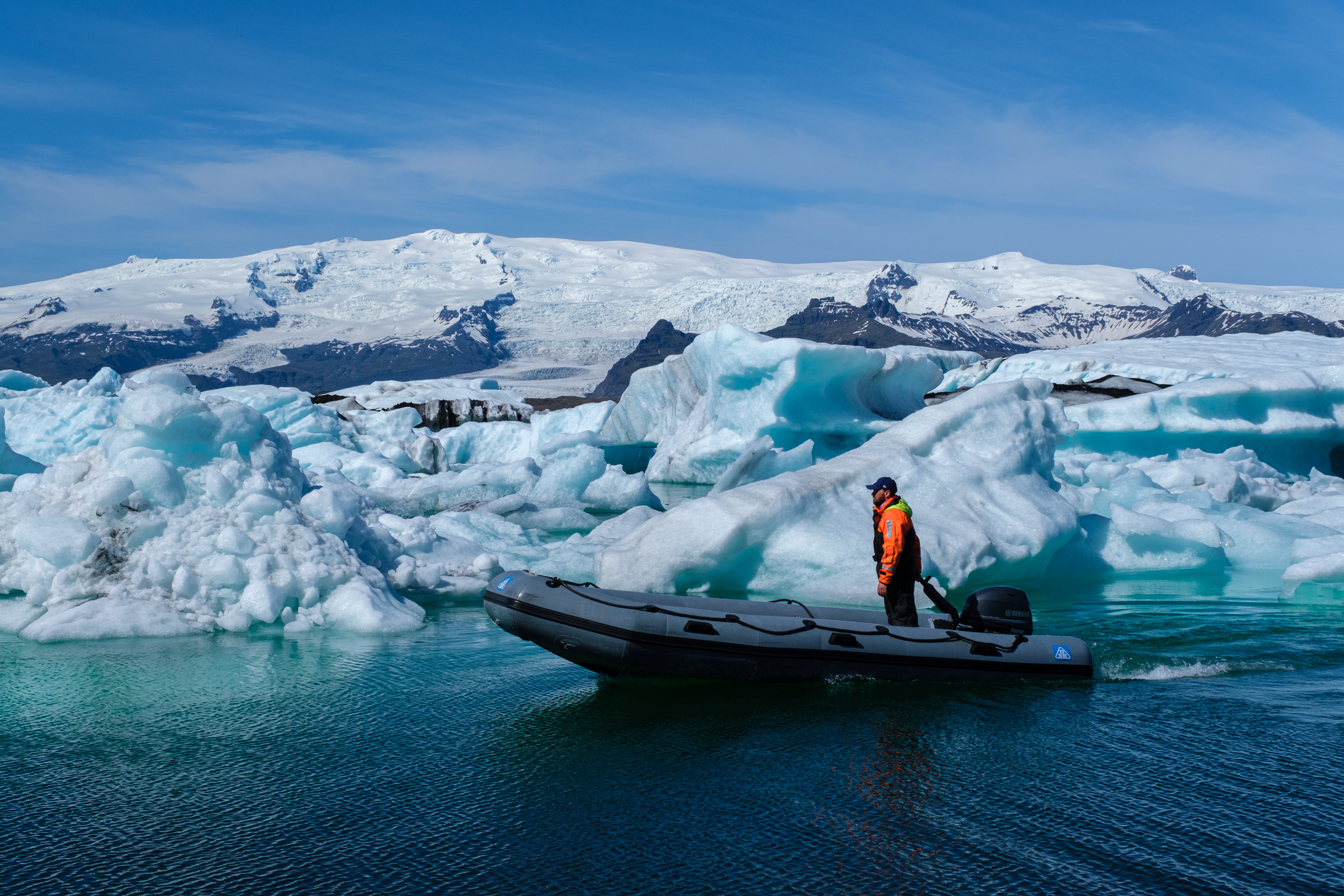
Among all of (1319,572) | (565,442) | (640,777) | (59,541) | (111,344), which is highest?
(111,344)

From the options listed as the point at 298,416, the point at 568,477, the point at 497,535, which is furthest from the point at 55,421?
the point at 497,535

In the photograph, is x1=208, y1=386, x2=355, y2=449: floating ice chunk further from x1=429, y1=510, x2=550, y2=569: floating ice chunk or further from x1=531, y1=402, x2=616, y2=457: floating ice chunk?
x1=429, y1=510, x2=550, y2=569: floating ice chunk

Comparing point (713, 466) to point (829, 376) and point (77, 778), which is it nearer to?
point (829, 376)

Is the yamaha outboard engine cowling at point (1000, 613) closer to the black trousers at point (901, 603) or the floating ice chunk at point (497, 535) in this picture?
the black trousers at point (901, 603)

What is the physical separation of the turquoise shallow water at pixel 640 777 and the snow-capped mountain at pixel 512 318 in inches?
4656

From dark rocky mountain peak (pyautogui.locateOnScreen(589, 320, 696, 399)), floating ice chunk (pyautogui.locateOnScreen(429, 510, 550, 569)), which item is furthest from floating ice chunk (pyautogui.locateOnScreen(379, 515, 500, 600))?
dark rocky mountain peak (pyautogui.locateOnScreen(589, 320, 696, 399))

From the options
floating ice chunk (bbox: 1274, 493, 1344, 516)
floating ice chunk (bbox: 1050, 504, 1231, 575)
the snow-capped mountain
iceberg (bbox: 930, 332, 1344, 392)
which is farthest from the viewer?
the snow-capped mountain

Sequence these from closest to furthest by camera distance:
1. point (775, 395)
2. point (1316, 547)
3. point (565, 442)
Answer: point (1316, 547) < point (775, 395) < point (565, 442)

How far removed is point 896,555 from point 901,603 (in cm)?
36

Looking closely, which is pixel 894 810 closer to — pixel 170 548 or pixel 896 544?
pixel 896 544

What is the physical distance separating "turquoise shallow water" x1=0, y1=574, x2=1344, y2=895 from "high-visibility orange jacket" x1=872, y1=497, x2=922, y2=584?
2.57 ft

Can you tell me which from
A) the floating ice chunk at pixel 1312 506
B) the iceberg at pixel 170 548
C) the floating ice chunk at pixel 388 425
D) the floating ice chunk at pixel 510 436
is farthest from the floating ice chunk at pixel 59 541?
the floating ice chunk at pixel 388 425

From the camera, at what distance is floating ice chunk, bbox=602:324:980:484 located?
67.2 ft

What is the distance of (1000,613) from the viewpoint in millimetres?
6723
